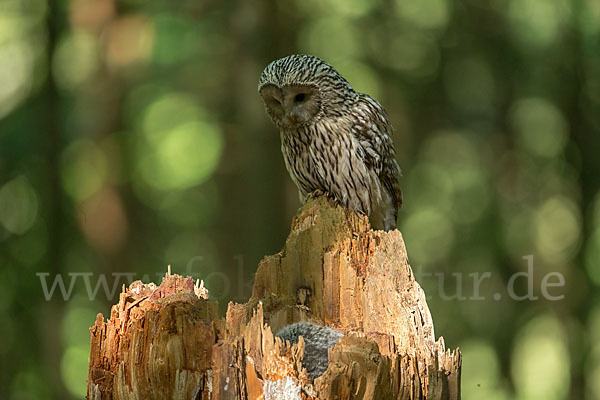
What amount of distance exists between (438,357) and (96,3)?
15.9 feet

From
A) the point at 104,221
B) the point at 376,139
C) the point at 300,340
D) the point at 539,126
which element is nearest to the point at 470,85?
the point at 539,126

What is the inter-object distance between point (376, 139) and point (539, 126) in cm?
385

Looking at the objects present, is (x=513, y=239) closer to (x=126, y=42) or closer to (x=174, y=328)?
(x=126, y=42)

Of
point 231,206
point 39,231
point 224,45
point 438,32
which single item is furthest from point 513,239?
point 39,231

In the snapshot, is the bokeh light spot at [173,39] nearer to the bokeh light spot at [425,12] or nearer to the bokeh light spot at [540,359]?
the bokeh light spot at [425,12]

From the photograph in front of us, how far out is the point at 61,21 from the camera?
5852mm

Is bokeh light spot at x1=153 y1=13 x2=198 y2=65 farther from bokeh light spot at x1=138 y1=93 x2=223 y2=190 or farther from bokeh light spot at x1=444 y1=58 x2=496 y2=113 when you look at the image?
bokeh light spot at x1=444 y1=58 x2=496 y2=113

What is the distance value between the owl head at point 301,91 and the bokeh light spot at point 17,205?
366 cm

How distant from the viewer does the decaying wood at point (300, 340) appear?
1.84 m

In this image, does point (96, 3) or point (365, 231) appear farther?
point (96, 3)

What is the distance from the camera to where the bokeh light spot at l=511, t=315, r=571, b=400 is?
6.48 metres

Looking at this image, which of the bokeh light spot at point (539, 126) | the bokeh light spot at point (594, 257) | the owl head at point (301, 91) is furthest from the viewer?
the bokeh light spot at point (539, 126)

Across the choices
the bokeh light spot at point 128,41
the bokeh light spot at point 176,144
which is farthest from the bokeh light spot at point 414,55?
the bokeh light spot at point 128,41

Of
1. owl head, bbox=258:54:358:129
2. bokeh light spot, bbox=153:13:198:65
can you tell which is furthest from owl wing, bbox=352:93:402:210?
bokeh light spot, bbox=153:13:198:65
